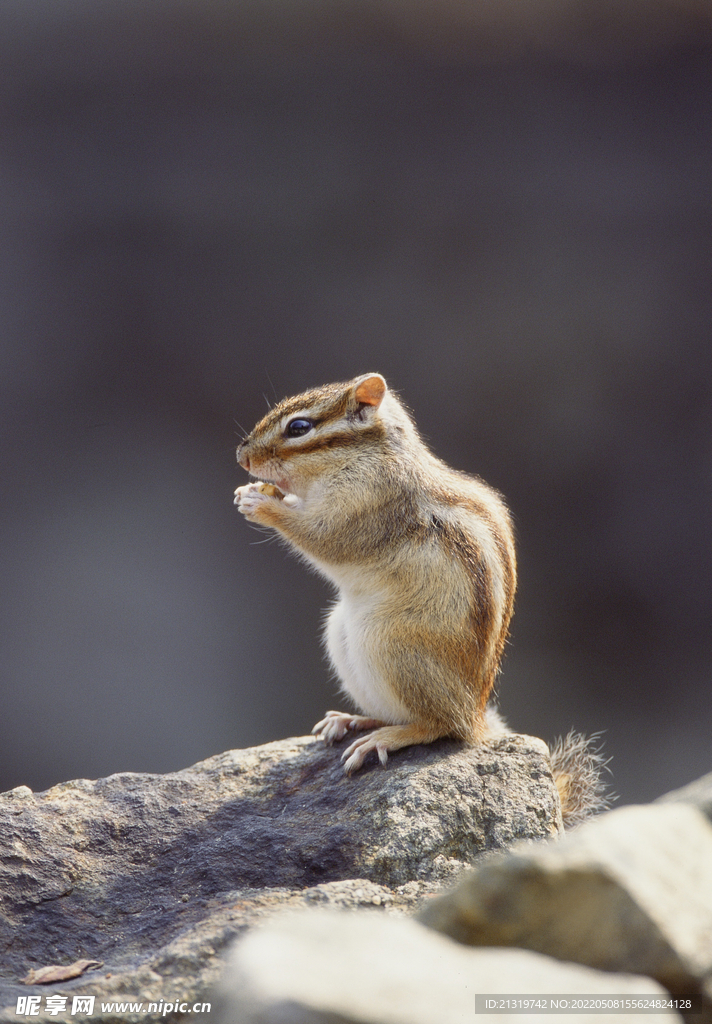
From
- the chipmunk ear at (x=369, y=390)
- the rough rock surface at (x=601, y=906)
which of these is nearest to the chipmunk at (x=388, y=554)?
the chipmunk ear at (x=369, y=390)

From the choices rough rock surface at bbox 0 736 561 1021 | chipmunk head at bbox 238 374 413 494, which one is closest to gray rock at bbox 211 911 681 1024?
rough rock surface at bbox 0 736 561 1021

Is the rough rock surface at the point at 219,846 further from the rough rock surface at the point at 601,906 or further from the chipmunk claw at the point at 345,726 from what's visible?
the rough rock surface at the point at 601,906

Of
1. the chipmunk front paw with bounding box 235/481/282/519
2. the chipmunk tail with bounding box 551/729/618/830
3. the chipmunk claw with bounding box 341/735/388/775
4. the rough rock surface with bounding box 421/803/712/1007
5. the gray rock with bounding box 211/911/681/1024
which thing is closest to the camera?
the gray rock with bounding box 211/911/681/1024

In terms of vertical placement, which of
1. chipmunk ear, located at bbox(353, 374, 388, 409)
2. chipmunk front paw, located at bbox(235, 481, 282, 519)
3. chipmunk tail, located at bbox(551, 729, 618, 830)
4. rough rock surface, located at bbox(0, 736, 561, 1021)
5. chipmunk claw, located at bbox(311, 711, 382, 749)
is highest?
chipmunk ear, located at bbox(353, 374, 388, 409)

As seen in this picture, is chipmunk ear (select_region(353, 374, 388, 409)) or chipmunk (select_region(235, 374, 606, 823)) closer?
chipmunk (select_region(235, 374, 606, 823))

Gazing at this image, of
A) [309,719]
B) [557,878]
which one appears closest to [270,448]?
[557,878]

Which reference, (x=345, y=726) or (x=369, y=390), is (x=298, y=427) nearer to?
(x=369, y=390)

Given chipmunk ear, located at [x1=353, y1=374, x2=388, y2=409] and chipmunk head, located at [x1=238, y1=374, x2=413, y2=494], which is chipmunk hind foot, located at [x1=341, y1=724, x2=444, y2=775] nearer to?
chipmunk head, located at [x1=238, y1=374, x2=413, y2=494]

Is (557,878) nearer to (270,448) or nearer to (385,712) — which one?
(385,712)

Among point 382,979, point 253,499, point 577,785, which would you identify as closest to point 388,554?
point 253,499
